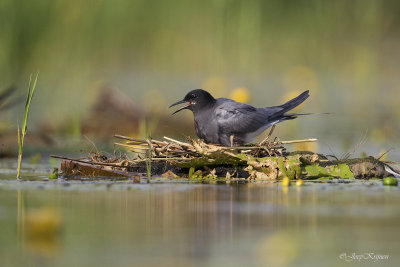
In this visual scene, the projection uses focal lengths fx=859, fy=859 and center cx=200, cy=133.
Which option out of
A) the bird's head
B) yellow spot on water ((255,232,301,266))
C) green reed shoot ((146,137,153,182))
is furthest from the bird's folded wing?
yellow spot on water ((255,232,301,266))

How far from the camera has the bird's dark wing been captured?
9094 mm

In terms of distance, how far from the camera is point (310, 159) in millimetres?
8664

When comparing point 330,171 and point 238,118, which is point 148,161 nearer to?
point 238,118

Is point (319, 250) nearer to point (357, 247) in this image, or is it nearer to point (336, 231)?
point (357, 247)

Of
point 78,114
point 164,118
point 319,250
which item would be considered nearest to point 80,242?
point 319,250

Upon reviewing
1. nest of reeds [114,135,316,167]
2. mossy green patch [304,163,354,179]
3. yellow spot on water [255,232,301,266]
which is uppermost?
nest of reeds [114,135,316,167]

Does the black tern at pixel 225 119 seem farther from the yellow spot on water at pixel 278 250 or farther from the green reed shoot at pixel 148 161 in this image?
the yellow spot on water at pixel 278 250

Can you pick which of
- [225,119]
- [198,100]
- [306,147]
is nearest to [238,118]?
[225,119]

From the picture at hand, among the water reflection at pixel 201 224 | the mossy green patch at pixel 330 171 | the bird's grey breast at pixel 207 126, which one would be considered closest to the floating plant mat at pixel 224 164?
the mossy green patch at pixel 330 171

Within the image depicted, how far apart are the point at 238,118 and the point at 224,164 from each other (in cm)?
74

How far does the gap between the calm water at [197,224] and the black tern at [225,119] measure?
1.40 m

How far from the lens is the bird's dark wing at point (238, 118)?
909 cm

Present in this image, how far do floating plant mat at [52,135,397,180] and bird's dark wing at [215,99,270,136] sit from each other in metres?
0.38

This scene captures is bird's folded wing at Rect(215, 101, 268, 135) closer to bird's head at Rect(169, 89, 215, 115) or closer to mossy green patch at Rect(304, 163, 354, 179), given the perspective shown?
bird's head at Rect(169, 89, 215, 115)
